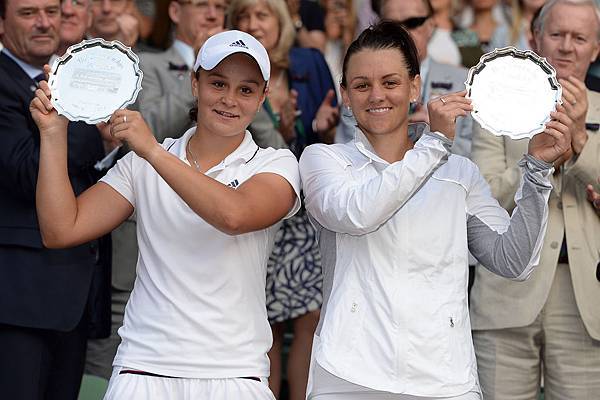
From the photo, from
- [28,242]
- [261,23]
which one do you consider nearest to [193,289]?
[28,242]

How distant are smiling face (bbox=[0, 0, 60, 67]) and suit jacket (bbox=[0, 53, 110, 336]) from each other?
100mm

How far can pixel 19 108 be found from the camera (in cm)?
460

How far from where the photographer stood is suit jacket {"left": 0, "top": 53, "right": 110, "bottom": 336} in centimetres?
448

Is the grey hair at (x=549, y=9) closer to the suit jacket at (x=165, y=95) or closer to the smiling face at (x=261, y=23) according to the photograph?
the smiling face at (x=261, y=23)

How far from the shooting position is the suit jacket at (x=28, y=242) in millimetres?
4480

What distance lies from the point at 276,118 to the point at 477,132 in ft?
3.91

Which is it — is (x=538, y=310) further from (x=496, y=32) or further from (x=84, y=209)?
(x=496, y=32)

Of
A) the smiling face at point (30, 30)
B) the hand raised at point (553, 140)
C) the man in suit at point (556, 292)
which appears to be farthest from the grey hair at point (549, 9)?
the smiling face at point (30, 30)

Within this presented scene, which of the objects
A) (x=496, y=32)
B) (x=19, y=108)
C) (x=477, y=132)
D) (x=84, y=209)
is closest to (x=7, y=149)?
(x=19, y=108)

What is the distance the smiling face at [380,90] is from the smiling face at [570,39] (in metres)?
1.06

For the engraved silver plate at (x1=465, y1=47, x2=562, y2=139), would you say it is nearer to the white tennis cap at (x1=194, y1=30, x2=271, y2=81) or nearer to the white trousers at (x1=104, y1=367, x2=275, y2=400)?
the white tennis cap at (x1=194, y1=30, x2=271, y2=81)

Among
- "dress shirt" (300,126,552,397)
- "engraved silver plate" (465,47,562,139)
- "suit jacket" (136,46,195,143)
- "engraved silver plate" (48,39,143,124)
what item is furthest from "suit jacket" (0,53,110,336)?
"engraved silver plate" (465,47,562,139)

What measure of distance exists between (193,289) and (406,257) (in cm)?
69

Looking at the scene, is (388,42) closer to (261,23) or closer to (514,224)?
(514,224)
